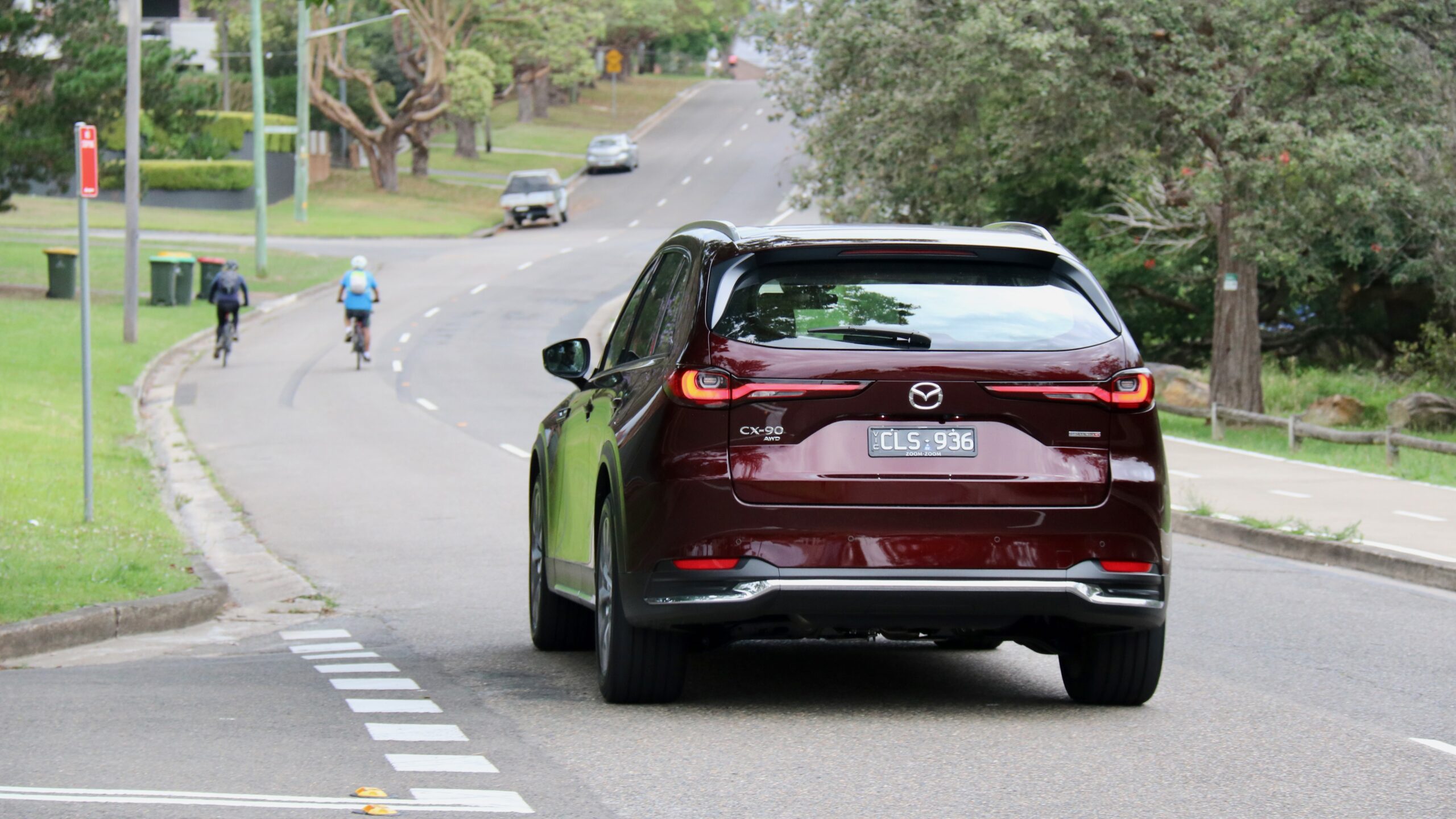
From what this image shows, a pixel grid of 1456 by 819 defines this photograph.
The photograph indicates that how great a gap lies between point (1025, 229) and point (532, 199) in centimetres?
5499

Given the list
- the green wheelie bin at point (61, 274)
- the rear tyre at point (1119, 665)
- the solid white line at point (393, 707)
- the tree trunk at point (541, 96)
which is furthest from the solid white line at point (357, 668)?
the tree trunk at point (541, 96)

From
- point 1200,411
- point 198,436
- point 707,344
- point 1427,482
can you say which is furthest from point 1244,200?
point 707,344

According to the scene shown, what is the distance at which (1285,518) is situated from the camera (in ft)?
49.8

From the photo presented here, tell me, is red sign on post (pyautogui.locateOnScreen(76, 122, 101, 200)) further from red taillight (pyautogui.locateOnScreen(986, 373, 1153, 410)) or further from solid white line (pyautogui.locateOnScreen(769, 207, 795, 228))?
solid white line (pyautogui.locateOnScreen(769, 207, 795, 228))

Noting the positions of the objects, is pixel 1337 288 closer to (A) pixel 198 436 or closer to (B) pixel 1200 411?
(B) pixel 1200 411

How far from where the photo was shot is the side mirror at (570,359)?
8.77m

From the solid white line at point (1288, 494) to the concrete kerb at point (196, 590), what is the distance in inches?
345

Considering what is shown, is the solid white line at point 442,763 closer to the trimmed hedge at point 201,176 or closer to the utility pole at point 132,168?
the utility pole at point 132,168

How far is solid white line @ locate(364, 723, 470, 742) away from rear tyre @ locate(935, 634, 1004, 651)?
2.08m

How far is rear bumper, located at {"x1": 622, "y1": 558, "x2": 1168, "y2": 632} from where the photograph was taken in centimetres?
685

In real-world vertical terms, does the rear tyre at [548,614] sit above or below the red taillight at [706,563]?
below

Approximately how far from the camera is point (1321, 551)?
45.3ft

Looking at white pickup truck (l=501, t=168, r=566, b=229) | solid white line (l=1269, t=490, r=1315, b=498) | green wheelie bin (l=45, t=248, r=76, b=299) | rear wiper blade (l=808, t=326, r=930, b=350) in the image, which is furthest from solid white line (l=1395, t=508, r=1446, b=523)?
white pickup truck (l=501, t=168, r=566, b=229)

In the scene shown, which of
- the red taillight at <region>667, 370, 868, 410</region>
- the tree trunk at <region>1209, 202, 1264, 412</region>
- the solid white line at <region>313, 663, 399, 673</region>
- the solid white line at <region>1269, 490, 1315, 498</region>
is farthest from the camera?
the tree trunk at <region>1209, 202, 1264, 412</region>
